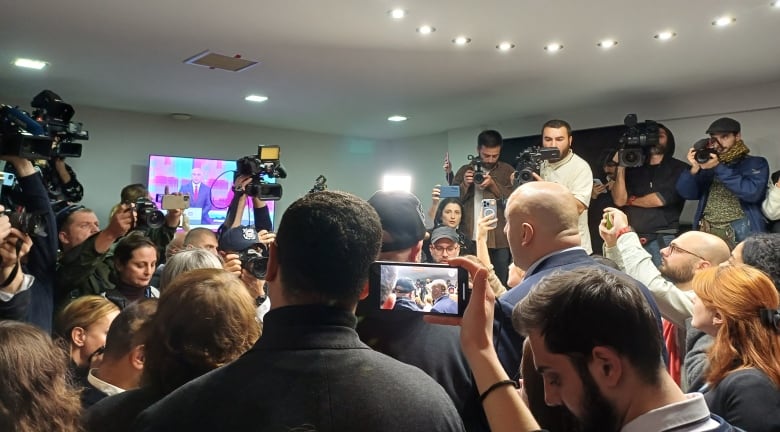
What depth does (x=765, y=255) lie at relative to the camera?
6.46ft

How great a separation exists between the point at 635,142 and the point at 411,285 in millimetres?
4395

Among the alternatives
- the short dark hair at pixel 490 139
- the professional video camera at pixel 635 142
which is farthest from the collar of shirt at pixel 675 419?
the short dark hair at pixel 490 139

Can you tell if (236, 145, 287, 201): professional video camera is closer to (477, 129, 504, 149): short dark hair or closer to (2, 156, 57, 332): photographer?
(2, 156, 57, 332): photographer

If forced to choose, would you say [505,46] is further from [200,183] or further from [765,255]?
[200,183]

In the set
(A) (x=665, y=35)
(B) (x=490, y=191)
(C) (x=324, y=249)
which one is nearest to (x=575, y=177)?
(B) (x=490, y=191)

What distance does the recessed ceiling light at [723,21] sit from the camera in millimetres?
3307

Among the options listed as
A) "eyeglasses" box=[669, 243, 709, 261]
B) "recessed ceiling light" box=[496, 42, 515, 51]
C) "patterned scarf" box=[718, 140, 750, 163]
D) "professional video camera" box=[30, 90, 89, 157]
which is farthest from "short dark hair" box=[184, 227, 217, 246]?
"patterned scarf" box=[718, 140, 750, 163]

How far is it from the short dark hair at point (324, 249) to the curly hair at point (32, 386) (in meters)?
0.53

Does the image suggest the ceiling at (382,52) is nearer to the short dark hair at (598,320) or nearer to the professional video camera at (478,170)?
the professional video camera at (478,170)

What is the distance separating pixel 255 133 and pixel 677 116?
190 inches

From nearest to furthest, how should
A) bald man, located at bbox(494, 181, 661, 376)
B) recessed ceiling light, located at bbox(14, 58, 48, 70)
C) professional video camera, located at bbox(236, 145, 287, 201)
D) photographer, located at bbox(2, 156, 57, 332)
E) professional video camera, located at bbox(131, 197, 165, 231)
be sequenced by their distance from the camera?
bald man, located at bbox(494, 181, 661, 376)
photographer, located at bbox(2, 156, 57, 332)
professional video camera, located at bbox(131, 197, 165, 231)
professional video camera, located at bbox(236, 145, 287, 201)
recessed ceiling light, located at bbox(14, 58, 48, 70)

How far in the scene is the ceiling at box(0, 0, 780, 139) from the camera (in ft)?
10.5

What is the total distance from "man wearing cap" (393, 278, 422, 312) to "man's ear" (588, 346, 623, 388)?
442 mm

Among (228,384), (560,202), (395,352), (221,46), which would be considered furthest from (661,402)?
(221,46)
